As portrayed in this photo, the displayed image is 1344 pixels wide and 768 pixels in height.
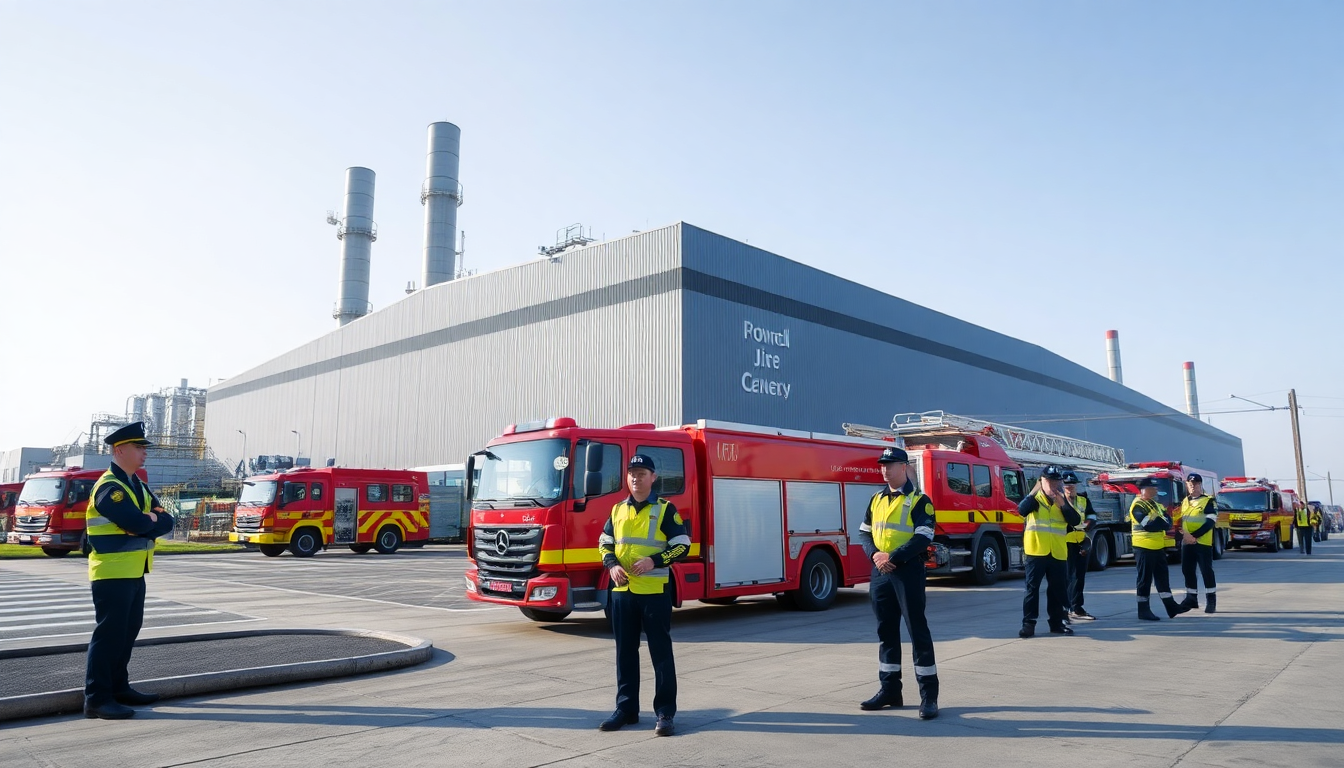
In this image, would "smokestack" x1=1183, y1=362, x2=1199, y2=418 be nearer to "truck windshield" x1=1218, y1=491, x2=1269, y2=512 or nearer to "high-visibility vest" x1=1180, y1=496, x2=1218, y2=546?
"truck windshield" x1=1218, y1=491, x2=1269, y2=512

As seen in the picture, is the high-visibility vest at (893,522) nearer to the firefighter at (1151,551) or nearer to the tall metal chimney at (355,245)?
the firefighter at (1151,551)

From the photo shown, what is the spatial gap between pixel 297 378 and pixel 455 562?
135 ft

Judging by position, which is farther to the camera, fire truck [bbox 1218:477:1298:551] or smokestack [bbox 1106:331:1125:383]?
smokestack [bbox 1106:331:1125:383]

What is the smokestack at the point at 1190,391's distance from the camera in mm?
108875

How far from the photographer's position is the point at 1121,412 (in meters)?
80.2

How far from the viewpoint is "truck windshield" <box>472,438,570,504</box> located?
36.2 ft

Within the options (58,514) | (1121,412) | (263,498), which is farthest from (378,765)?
(1121,412)

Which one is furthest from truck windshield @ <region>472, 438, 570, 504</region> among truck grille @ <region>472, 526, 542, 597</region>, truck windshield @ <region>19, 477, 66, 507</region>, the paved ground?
truck windshield @ <region>19, 477, 66, 507</region>

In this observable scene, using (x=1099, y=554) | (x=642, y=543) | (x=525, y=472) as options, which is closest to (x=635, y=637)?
(x=642, y=543)

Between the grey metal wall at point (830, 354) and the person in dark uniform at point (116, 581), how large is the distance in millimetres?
29972

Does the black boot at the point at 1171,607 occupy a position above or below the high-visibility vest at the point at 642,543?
below

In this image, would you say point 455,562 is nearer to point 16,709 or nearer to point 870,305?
point 16,709

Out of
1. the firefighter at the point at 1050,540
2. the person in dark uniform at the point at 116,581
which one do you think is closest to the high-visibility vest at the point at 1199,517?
the firefighter at the point at 1050,540

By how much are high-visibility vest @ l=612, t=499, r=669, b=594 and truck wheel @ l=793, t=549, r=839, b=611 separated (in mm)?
7704
